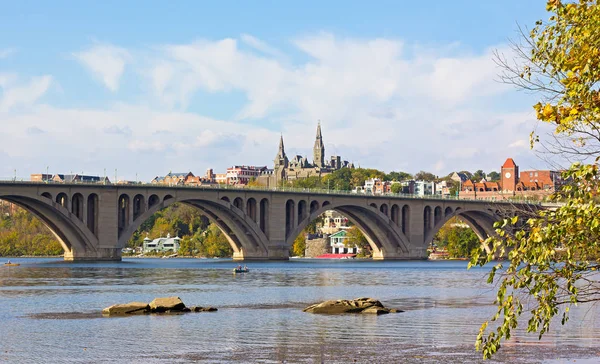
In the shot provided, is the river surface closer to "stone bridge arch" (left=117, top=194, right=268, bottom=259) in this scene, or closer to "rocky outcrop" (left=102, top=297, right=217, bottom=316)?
"rocky outcrop" (left=102, top=297, right=217, bottom=316)

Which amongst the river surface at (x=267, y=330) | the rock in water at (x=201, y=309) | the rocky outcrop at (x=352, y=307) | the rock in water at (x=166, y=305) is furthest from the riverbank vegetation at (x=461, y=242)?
the rock in water at (x=166, y=305)

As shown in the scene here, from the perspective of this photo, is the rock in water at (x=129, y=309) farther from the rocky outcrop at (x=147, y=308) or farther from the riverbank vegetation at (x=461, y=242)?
the riverbank vegetation at (x=461, y=242)

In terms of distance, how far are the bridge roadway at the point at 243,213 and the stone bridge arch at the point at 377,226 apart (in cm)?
17

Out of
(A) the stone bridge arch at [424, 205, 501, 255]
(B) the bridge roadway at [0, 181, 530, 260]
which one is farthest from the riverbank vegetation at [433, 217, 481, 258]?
(B) the bridge roadway at [0, 181, 530, 260]

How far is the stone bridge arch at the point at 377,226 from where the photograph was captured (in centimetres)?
15625

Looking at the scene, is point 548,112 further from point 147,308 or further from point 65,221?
point 65,221

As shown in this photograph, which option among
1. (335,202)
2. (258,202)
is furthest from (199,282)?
(335,202)

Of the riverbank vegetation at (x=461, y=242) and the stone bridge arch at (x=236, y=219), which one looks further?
the riverbank vegetation at (x=461, y=242)

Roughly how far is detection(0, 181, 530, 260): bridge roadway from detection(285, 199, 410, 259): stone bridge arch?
170 mm

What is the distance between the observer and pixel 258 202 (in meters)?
146

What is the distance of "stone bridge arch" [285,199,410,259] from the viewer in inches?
6152

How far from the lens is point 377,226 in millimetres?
164375

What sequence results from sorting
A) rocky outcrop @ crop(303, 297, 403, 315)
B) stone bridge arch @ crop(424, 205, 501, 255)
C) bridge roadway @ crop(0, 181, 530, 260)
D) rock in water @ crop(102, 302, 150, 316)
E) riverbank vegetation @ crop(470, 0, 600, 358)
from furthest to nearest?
stone bridge arch @ crop(424, 205, 501, 255) → bridge roadway @ crop(0, 181, 530, 260) → rock in water @ crop(102, 302, 150, 316) → rocky outcrop @ crop(303, 297, 403, 315) → riverbank vegetation @ crop(470, 0, 600, 358)

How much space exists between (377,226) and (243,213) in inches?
1230
